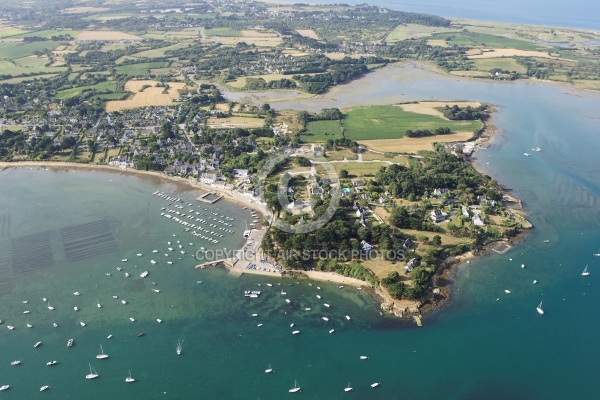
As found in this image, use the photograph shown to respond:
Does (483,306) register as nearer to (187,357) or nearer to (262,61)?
(187,357)

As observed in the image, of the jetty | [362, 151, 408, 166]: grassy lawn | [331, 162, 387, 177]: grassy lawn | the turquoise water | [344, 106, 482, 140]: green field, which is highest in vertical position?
[344, 106, 482, 140]: green field

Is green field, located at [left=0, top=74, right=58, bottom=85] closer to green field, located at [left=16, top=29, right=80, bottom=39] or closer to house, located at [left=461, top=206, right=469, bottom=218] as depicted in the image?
green field, located at [left=16, top=29, right=80, bottom=39]

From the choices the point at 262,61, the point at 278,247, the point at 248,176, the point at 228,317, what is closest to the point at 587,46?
the point at 262,61

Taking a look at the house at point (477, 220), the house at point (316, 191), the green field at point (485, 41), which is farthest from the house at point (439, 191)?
the green field at point (485, 41)

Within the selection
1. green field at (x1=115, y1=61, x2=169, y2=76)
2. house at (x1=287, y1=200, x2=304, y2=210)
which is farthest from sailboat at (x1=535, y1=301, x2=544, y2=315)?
green field at (x1=115, y1=61, x2=169, y2=76)

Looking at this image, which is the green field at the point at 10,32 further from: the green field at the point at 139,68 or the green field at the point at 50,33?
the green field at the point at 139,68
